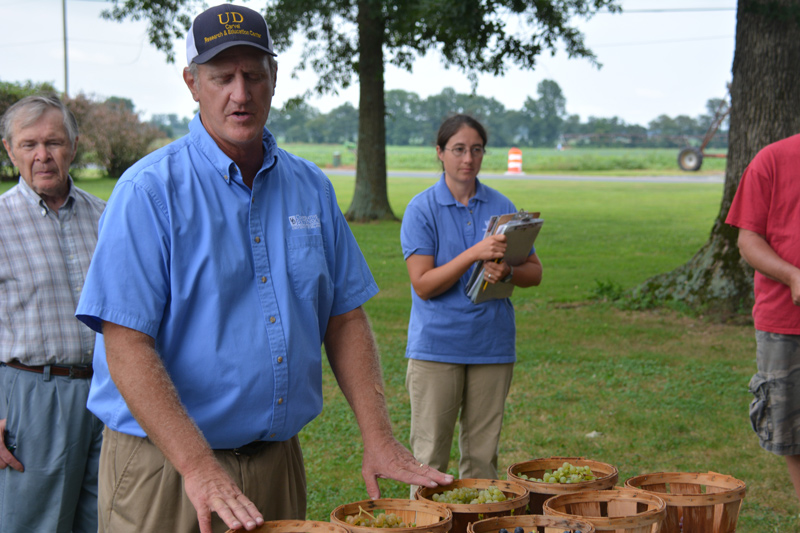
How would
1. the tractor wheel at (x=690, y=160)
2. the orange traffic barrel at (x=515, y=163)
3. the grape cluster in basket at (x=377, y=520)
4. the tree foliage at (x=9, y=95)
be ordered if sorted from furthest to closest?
the orange traffic barrel at (x=515, y=163) < the tractor wheel at (x=690, y=160) < the tree foliage at (x=9, y=95) < the grape cluster in basket at (x=377, y=520)

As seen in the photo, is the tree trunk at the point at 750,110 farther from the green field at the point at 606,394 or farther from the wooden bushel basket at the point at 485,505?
the wooden bushel basket at the point at 485,505

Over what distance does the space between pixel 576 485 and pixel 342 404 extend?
488 centimetres

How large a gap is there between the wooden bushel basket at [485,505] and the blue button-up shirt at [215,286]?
0.45 metres

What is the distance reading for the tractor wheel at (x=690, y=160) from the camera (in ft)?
156

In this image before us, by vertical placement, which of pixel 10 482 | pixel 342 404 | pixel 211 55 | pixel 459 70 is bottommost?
pixel 342 404

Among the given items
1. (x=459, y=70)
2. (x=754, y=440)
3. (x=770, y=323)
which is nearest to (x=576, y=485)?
(x=770, y=323)

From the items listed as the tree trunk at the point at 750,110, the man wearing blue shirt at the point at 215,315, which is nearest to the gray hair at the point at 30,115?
the man wearing blue shirt at the point at 215,315

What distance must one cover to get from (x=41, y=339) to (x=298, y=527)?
71.3 inches

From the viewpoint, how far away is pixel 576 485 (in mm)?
2418

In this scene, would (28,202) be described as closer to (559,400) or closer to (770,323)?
(770,323)

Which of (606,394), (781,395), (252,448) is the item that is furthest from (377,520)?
(606,394)

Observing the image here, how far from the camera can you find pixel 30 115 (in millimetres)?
3416

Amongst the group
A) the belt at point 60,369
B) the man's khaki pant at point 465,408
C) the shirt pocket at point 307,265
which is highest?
the shirt pocket at point 307,265

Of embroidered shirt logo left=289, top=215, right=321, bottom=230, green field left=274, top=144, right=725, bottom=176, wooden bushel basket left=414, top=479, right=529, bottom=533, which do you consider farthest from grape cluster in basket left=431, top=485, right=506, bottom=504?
green field left=274, top=144, right=725, bottom=176
